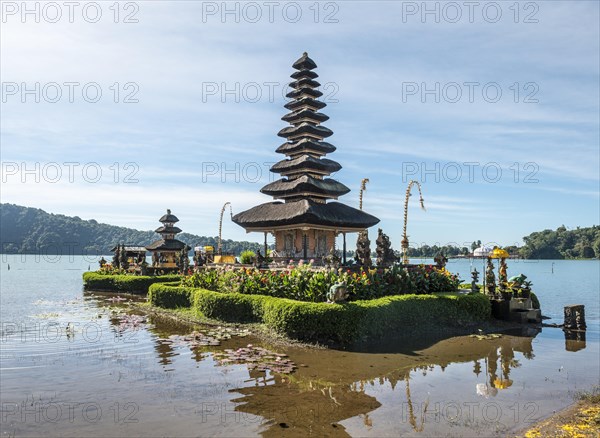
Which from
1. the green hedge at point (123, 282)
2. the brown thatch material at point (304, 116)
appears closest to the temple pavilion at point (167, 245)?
the green hedge at point (123, 282)

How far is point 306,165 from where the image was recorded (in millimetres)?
30953

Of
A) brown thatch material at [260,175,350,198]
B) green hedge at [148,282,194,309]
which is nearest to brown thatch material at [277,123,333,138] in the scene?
brown thatch material at [260,175,350,198]

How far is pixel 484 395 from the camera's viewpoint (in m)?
11.6

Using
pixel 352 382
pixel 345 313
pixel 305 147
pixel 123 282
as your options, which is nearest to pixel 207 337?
pixel 345 313

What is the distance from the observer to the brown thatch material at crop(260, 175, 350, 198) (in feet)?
98.8

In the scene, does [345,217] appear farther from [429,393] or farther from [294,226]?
[429,393]

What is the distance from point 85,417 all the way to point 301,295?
1050 centimetres

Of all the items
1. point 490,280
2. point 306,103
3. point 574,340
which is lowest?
point 574,340

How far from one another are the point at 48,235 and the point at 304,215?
170114 mm

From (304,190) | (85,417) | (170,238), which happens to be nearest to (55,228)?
(170,238)

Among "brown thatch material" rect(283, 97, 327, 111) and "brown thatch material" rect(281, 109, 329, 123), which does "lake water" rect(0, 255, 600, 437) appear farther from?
"brown thatch material" rect(283, 97, 327, 111)

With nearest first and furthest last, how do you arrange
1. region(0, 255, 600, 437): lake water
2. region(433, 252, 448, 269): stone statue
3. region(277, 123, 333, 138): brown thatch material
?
region(0, 255, 600, 437): lake water
region(433, 252, 448, 269): stone statue
region(277, 123, 333, 138): brown thatch material

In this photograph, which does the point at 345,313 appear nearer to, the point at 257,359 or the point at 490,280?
the point at 257,359

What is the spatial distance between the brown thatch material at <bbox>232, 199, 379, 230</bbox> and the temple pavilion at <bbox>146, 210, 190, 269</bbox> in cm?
2387
